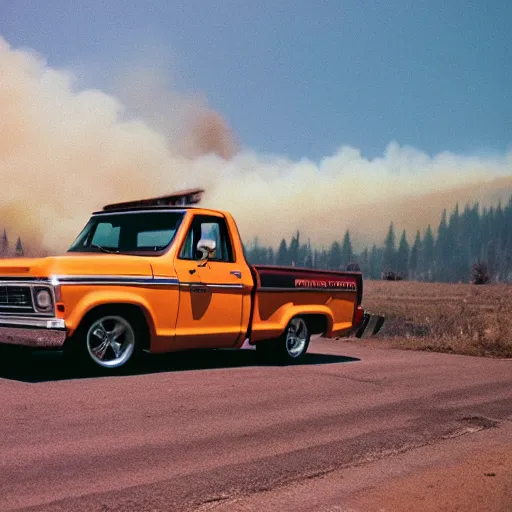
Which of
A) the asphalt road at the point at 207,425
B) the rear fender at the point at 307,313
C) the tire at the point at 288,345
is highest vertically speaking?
the rear fender at the point at 307,313

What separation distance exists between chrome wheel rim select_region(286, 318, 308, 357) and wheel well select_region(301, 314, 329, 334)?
193mm

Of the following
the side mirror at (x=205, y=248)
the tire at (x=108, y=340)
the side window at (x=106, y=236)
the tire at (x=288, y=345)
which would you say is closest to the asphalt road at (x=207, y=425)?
the tire at (x=108, y=340)

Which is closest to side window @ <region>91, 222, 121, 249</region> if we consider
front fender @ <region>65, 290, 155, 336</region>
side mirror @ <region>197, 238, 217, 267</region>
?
side mirror @ <region>197, 238, 217, 267</region>

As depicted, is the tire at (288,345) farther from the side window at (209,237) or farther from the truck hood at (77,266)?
the truck hood at (77,266)

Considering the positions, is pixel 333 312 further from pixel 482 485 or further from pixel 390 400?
pixel 482 485

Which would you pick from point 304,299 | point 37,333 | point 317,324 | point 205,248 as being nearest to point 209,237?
point 205,248

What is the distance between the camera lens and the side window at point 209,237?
32.5ft

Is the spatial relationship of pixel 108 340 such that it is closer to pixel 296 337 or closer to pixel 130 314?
pixel 130 314

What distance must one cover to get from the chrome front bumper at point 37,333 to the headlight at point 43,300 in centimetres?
14

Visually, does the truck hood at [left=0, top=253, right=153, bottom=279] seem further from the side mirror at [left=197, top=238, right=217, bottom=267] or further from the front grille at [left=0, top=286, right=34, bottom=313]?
the side mirror at [left=197, top=238, right=217, bottom=267]

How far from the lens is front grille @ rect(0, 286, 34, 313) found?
8.66m

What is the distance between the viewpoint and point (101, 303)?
343 inches

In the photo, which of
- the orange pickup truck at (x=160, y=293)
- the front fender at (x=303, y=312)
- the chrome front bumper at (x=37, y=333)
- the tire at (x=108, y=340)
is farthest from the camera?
the front fender at (x=303, y=312)

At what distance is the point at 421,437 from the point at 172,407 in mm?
2248
